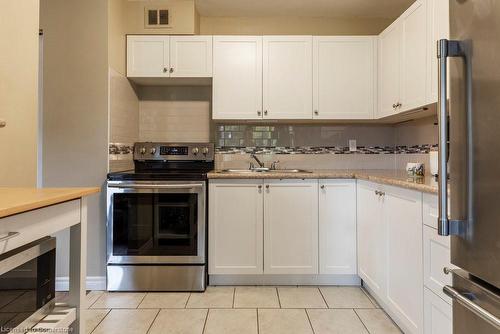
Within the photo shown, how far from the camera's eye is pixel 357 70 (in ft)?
9.32

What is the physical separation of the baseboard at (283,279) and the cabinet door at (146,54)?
1.85m

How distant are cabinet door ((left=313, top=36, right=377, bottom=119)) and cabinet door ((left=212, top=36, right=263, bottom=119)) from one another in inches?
20.1

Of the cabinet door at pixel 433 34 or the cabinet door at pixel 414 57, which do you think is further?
the cabinet door at pixel 414 57

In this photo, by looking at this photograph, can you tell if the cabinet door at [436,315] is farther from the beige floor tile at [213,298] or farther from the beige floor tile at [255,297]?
the beige floor tile at [213,298]

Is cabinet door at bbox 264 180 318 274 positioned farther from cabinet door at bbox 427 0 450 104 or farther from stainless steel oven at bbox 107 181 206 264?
cabinet door at bbox 427 0 450 104

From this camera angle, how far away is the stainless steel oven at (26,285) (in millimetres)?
884

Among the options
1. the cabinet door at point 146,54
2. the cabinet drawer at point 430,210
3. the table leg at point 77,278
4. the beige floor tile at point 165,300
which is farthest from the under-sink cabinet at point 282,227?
the table leg at point 77,278

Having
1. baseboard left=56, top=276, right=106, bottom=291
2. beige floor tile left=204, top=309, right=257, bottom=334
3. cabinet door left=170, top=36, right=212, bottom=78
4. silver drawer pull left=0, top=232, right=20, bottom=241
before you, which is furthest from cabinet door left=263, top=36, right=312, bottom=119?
silver drawer pull left=0, top=232, right=20, bottom=241

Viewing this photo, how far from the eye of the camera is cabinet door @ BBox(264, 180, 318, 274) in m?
2.56

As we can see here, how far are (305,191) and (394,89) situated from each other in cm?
104

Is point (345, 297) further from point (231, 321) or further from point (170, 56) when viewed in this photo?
point (170, 56)

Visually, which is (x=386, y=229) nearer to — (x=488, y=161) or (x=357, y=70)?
(x=488, y=161)

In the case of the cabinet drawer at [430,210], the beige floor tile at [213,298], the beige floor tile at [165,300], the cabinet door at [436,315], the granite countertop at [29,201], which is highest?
the granite countertop at [29,201]

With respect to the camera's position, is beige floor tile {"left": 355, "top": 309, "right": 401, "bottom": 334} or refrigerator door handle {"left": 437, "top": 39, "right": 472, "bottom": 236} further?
beige floor tile {"left": 355, "top": 309, "right": 401, "bottom": 334}
